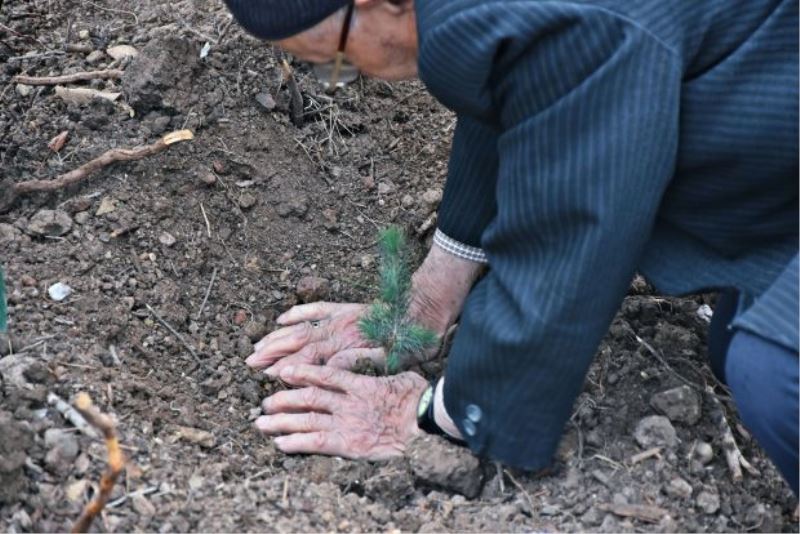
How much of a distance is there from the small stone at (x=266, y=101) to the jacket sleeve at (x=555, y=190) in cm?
95

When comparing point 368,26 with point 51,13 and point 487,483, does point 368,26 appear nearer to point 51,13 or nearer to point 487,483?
point 487,483

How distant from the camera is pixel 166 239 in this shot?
103 inches

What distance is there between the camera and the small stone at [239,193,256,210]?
273 centimetres

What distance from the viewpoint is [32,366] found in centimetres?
213

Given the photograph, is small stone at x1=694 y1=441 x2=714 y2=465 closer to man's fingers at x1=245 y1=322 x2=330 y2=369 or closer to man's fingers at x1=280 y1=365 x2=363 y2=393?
man's fingers at x1=280 y1=365 x2=363 y2=393

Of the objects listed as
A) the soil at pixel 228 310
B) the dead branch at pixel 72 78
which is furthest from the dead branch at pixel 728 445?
the dead branch at pixel 72 78

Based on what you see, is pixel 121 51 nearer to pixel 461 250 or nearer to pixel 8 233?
pixel 8 233

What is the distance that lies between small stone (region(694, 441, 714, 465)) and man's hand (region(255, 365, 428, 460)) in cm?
54

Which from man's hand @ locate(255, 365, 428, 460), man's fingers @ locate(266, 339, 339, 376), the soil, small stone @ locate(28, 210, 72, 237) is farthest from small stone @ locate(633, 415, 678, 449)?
small stone @ locate(28, 210, 72, 237)

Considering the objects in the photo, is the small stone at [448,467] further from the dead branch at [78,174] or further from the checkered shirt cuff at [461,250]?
the dead branch at [78,174]

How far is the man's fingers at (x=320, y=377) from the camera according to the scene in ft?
7.68

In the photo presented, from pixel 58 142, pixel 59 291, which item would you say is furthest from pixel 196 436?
pixel 58 142

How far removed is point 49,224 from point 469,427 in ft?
3.48

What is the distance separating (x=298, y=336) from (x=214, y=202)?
42 centimetres
